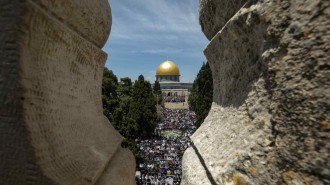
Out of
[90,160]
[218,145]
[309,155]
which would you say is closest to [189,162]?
[218,145]

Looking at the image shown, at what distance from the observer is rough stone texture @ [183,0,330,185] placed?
0.82 meters

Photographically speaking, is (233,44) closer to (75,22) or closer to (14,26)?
(75,22)

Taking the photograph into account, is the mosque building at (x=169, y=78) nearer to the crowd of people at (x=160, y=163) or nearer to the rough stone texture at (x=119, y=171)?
the crowd of people at (x=160, y=163)

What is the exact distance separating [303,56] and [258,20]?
0.37m

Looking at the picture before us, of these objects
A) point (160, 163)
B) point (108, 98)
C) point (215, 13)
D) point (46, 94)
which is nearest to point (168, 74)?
point (160, 163)

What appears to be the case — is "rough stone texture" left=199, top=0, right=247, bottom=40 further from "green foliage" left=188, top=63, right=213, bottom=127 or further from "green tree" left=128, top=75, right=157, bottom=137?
"green tree" left=128, top=75, right=157, bottom=137

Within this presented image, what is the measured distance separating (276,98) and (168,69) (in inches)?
2258

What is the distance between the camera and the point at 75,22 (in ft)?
4.42

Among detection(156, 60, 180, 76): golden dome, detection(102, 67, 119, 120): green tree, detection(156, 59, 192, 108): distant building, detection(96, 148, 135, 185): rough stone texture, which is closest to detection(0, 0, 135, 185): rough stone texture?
detection(96, 148, 135, 185): rough stone texture

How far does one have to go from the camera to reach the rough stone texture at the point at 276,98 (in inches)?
32.4

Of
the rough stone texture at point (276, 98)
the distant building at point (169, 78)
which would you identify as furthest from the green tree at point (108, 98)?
the distant building at point (169, 78)

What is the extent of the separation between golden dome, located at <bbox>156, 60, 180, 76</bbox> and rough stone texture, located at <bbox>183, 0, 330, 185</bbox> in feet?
186

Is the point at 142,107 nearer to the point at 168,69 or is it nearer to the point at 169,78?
the point at 168,69

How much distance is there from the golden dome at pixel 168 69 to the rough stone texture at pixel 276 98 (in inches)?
2233
